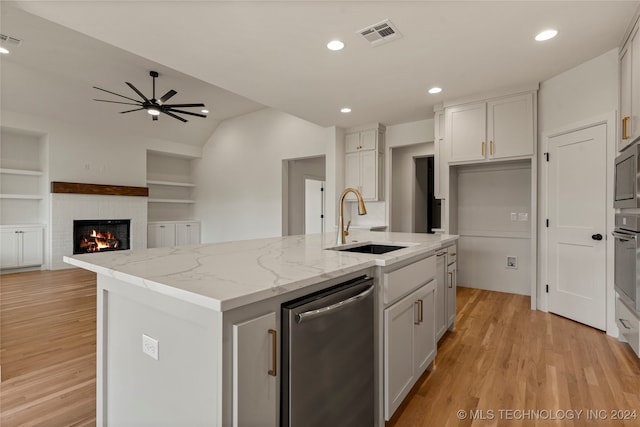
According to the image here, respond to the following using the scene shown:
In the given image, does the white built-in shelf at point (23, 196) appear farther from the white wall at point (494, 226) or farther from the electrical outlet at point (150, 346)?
the white wall at point (494, 226)

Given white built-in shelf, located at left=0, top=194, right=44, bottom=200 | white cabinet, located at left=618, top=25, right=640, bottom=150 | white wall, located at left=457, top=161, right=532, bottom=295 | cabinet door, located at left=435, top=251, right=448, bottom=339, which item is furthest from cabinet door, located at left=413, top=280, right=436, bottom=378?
white built-in shelf, located at left=0, top=194, right=44, bottom=200

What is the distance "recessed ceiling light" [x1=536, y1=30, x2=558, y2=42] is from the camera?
2.60 metres

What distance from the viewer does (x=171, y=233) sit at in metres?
7.93

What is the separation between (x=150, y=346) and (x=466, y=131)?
164 inches

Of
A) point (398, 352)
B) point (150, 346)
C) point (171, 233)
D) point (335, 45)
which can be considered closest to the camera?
point (150, 346)

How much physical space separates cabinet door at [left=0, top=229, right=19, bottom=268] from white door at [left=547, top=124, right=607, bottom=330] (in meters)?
8.22

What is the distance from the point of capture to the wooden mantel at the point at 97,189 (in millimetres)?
6014

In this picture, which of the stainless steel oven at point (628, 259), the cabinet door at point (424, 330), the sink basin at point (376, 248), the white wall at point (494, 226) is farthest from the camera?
the white wall at point (494, 226)

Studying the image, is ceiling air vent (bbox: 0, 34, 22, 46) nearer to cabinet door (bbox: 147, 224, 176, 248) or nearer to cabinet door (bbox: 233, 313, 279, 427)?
cabinet door (bbox: 147, 224, 176, 248)

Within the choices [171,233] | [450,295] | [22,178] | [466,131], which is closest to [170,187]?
[171,233]

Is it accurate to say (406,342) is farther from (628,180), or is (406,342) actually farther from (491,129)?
(491,129)

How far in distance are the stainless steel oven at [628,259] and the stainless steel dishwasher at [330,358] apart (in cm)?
202

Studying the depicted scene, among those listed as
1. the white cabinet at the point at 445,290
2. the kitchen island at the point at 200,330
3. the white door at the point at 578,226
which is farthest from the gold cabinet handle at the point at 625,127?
the kitchen island at the point at 200,330

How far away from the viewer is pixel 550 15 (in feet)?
7.78
